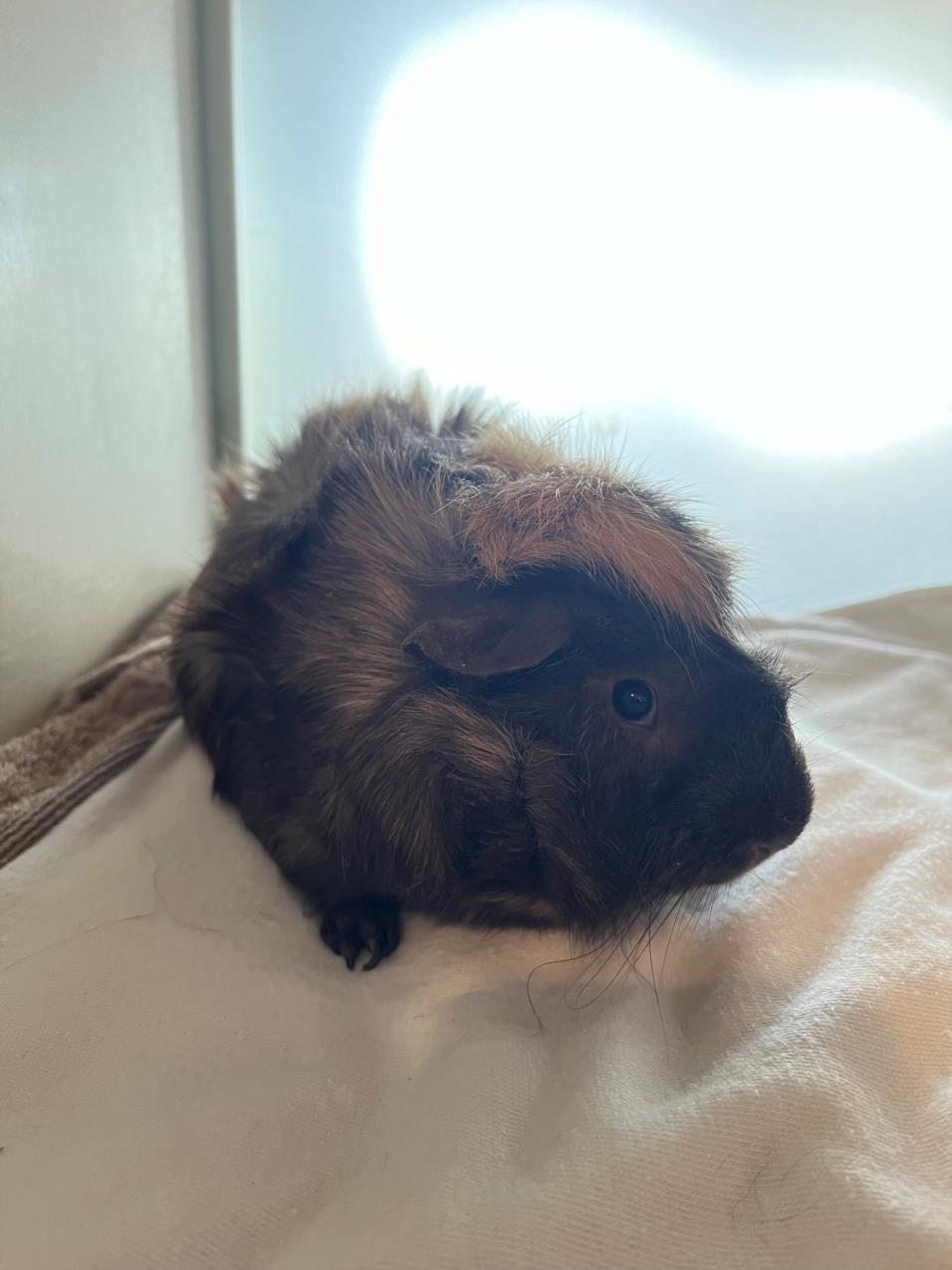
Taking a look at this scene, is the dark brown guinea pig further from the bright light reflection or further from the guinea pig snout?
the bright light reflection

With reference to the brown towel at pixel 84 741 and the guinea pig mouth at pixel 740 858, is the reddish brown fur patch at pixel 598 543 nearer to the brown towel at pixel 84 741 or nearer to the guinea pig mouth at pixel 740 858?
the guinea pig mouth at pixel 740 858

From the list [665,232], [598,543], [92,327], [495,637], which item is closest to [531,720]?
A: [495,637]

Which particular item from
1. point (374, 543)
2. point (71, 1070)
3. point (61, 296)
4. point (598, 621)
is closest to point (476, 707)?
point (598, 621)

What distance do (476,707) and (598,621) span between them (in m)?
0.22

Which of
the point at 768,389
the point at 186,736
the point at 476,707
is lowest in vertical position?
the point at 186,736

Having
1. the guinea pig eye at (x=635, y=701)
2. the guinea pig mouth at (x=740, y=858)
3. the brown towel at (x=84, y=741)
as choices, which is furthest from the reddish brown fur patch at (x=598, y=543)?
the brown towel at (x=84, y=741)

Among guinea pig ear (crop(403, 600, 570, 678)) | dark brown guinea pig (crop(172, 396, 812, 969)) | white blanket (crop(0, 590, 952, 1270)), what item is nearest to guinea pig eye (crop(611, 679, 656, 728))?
dark brown guinea pig (crop(172, 396, 812, 969))

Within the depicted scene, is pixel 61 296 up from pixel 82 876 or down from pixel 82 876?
up

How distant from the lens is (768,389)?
7.84 ft

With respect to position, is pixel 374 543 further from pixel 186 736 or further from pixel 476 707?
pixel 186 736

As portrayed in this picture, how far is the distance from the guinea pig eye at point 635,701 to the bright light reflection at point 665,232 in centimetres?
145

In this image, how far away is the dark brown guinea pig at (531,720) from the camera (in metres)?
1.21

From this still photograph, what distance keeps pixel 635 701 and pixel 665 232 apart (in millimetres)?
1693

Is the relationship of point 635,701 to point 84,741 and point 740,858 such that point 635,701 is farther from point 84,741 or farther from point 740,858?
point 84,741
